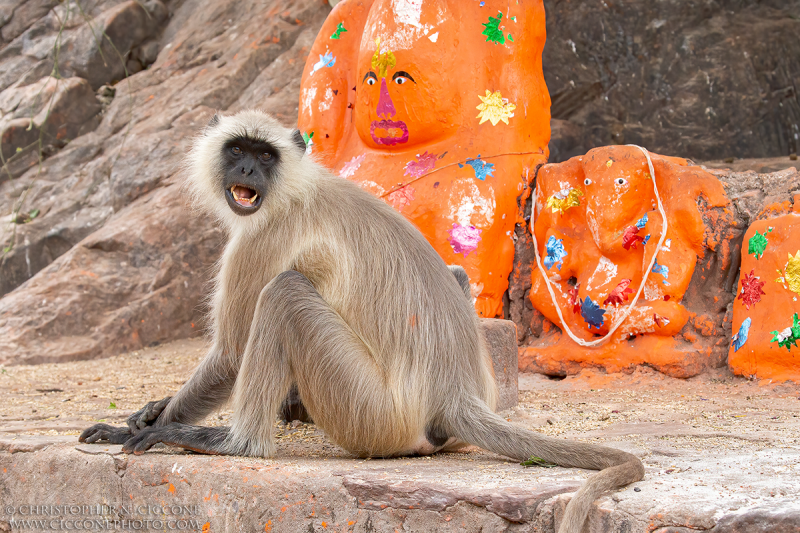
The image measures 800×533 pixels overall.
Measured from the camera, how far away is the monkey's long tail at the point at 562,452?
1851 mm

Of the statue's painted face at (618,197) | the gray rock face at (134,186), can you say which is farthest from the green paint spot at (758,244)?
the gray rock face at (134,186)

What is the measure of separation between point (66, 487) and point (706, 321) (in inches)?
136

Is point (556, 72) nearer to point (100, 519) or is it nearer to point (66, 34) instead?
point (66, 34)

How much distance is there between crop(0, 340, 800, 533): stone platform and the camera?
1.88m

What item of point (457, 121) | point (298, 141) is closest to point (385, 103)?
point (457, 121)

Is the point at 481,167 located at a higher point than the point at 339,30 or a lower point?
lower

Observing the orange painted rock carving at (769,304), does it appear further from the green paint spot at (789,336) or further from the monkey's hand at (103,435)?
the monkey's hand at (103,435)

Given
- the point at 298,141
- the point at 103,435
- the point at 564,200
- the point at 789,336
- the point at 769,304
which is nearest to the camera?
the point at 103,435

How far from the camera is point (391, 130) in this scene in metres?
5.17

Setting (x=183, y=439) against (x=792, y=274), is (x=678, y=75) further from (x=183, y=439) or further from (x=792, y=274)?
(x=183, y=439)

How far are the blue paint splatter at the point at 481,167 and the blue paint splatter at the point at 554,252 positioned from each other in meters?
0.58

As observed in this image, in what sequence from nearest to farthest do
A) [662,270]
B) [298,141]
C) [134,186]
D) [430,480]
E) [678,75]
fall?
[430,480] → [298,141] → [662,270] → [134,186] → [678,75]

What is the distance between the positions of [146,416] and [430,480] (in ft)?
4.13

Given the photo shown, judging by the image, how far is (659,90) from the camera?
25.9 feet
